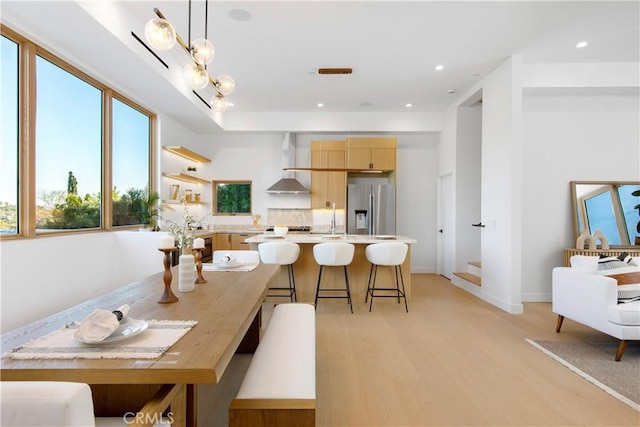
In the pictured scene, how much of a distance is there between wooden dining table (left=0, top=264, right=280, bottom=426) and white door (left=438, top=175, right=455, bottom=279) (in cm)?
483

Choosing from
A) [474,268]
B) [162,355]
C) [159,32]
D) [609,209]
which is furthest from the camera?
[474,268]

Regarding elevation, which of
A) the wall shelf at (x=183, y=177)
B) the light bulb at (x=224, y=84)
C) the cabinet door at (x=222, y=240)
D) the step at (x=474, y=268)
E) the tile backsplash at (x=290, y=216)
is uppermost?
the light bulb at (x=224, y=84)

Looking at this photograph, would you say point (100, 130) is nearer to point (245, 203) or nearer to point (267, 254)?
point (267, 254)

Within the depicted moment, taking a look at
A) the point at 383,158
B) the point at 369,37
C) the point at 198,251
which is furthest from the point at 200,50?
the point at 383,158

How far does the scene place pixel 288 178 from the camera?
662 cm

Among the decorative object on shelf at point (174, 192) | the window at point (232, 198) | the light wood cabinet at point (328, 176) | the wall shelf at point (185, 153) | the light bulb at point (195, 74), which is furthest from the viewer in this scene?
the window at point (232, 198)

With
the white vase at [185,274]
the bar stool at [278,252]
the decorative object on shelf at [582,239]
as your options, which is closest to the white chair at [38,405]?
the white vase at [185,274]

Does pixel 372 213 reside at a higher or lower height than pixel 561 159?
lower

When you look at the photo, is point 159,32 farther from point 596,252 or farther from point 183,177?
point 596,252

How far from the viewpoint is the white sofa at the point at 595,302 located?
8.62ft

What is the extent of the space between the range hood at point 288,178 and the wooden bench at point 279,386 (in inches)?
178

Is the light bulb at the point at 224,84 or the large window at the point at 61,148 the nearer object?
the light bulb at the point at 224,84

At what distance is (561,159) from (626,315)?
283 centimetres

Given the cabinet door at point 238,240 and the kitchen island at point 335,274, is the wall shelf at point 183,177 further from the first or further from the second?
the kitchen island at point 335,274
